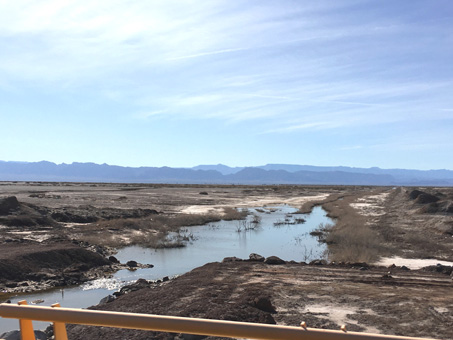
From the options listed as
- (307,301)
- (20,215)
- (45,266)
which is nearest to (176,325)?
(307,301)

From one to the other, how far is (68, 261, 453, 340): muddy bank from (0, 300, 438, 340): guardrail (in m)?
5.09

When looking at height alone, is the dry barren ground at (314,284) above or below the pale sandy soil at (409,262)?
above

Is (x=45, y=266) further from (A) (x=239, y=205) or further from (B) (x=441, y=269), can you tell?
(A) (x=239, y=205)

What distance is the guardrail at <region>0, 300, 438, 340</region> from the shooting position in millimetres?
2795

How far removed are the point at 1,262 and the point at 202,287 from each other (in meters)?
9.09

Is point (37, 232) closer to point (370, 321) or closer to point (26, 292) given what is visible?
point (26, 292)

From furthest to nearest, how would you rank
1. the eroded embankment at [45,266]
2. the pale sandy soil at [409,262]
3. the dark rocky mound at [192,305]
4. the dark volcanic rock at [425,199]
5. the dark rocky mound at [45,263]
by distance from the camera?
the dark volcanic rock at [425,199] → the pale sandy soil at [409,262] → the dark rocky mound at [45,263] → the eroded embankment at [45,266] → the dark rocky mound at [192,305]

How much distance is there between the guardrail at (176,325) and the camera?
2.79m

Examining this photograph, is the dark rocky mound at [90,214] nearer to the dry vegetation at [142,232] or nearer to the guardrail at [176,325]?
the dry vegetation at [142,232]

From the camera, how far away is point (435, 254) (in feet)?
68.4

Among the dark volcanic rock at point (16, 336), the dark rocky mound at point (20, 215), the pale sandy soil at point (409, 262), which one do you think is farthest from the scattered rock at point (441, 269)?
the dark rocky mound at point (20, 215)

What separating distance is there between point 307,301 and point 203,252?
509 inches

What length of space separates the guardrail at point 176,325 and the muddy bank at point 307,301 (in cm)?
509

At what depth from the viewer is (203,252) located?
23.2 meters
